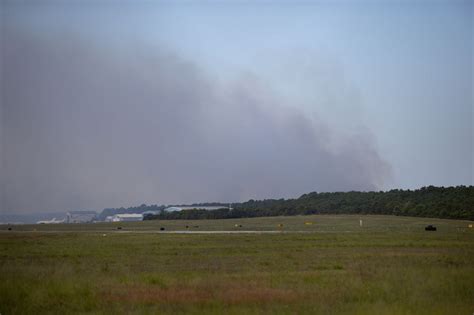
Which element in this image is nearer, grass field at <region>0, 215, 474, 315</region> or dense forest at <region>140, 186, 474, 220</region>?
grass field at <region>0, 215, 474, 315</region>

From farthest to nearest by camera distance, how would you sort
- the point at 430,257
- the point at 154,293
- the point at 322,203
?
the point at 322,203
the point at 430,257
the point at 154,293

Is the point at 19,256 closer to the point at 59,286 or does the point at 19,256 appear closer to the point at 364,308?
the point at 59,286

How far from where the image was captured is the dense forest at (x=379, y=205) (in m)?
115

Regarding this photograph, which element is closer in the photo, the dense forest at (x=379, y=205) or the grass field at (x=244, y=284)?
the grass field at (x=244, y=284)

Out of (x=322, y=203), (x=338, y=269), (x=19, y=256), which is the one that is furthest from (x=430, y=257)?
(x=322, y=203)

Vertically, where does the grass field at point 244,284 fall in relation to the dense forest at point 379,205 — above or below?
below

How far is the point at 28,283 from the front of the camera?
2344cm

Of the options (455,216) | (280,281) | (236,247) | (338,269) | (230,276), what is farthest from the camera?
(455,216)

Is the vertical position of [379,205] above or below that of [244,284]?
above

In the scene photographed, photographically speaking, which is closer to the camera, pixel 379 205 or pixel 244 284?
pixel 244 284

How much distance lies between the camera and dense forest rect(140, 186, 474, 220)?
11544 centimetres

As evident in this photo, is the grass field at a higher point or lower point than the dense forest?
lower

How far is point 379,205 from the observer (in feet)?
463

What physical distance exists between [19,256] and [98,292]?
2050 cm
